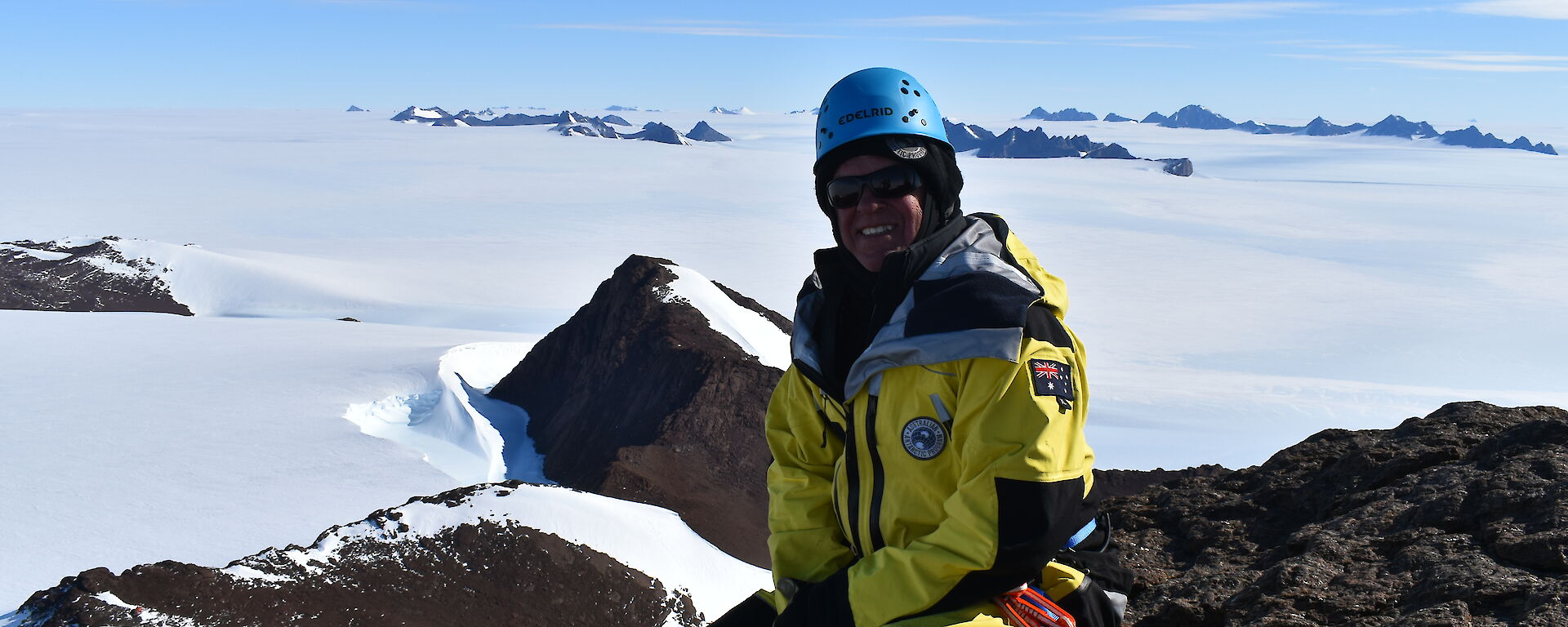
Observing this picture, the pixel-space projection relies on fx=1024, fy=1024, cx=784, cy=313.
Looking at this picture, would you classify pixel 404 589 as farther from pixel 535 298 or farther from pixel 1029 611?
pixel 535 298

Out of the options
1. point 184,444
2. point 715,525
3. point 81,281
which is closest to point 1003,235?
point 715,525

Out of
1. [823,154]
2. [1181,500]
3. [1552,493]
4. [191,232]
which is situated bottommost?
[191,232]

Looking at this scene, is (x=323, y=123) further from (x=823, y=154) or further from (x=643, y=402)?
(x=823, y=154)

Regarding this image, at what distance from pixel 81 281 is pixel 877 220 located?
3829 cm

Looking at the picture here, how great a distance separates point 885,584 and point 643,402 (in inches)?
635

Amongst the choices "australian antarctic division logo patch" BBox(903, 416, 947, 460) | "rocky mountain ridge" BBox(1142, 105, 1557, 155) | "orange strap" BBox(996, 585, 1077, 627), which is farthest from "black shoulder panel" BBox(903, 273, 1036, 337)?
"rocky mountain ridge" BBox(1142, 105, 1557, 155)

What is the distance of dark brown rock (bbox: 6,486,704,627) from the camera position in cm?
876

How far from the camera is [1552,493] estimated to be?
3748 mm

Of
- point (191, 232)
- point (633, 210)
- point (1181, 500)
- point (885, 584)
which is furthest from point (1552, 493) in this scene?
point (633, 210)

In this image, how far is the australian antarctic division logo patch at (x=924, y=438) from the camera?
241cm

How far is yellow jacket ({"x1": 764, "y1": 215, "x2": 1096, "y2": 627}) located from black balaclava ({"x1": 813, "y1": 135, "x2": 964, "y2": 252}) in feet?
0.43

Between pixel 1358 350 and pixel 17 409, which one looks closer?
pixel 17 409

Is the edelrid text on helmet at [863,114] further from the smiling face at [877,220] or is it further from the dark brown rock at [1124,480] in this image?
the dark brown rock at [1124,480]

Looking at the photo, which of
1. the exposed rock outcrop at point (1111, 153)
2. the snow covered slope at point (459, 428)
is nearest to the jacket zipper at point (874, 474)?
the snow covered slope at point (459, 428)
